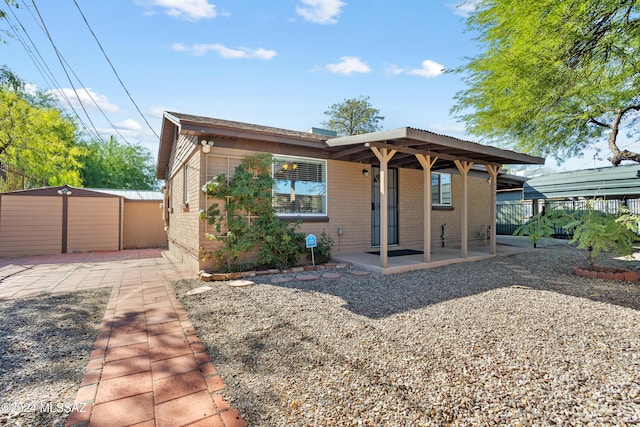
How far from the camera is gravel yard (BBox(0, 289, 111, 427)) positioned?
75.7 inches

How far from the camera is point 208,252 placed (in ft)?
18.9

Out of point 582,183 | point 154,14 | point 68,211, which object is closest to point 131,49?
point 154,14

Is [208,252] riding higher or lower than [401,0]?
lower

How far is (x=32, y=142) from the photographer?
47.2 ft

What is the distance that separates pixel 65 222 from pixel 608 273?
15.7 m

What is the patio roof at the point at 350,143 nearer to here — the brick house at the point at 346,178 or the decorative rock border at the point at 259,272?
the brick house at the point at 346,178

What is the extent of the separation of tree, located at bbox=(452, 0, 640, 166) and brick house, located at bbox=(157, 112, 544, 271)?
1582 millimetres

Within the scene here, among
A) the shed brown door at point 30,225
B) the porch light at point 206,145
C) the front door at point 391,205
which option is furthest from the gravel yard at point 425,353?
the shed brown door at point 30,225

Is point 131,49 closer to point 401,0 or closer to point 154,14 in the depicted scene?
point 154,14

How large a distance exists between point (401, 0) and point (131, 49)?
27.2 ft

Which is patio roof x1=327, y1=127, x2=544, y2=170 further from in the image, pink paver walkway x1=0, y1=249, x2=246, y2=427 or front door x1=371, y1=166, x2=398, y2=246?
pink paver walkway x1=0, y1=249, x2=246, y2=427

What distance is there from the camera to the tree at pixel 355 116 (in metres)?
27.1

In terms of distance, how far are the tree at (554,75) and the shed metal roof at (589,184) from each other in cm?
274

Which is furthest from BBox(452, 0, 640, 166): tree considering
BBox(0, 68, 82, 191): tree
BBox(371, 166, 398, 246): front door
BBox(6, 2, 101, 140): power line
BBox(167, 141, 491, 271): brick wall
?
BBox(0, 68, 82, 191): tree
